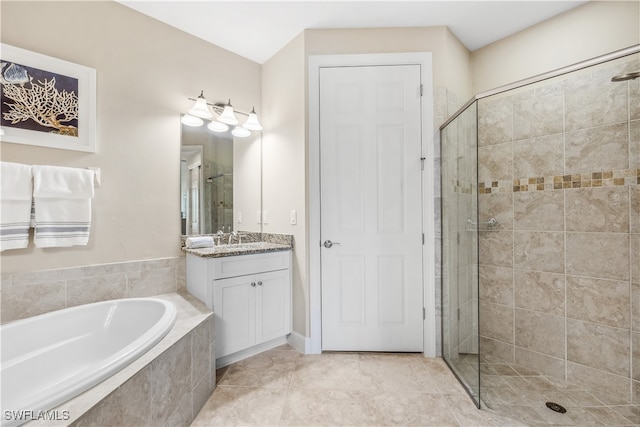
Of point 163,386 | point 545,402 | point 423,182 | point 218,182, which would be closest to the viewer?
point 163,386

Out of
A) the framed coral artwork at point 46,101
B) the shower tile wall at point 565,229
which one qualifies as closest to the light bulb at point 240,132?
the framed coral artwork at point 46,101

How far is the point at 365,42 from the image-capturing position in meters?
2.21

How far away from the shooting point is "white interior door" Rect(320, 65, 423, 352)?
85.3 inches

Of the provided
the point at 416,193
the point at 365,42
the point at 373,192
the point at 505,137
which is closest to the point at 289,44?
the point at 365,42

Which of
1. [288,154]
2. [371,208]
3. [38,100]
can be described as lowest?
[371,208]

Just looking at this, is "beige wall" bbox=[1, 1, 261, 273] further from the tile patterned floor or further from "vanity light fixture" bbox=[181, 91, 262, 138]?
the tile patterned floor

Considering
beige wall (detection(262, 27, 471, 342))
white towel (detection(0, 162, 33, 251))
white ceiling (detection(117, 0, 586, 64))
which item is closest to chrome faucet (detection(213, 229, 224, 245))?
beige wall (detection(262, 27, 471, 342))

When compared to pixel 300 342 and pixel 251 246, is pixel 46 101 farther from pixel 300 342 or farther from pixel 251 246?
pixel 300 342

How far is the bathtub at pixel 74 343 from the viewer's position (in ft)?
4.09

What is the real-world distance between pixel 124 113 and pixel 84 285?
1.17 metres

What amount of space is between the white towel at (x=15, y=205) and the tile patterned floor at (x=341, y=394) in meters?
1.39

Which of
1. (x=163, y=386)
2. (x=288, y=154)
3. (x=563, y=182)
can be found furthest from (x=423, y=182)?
(x=163, y=386)

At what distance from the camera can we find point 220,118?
2.36m

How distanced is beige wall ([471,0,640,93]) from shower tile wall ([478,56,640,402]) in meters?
0.30
